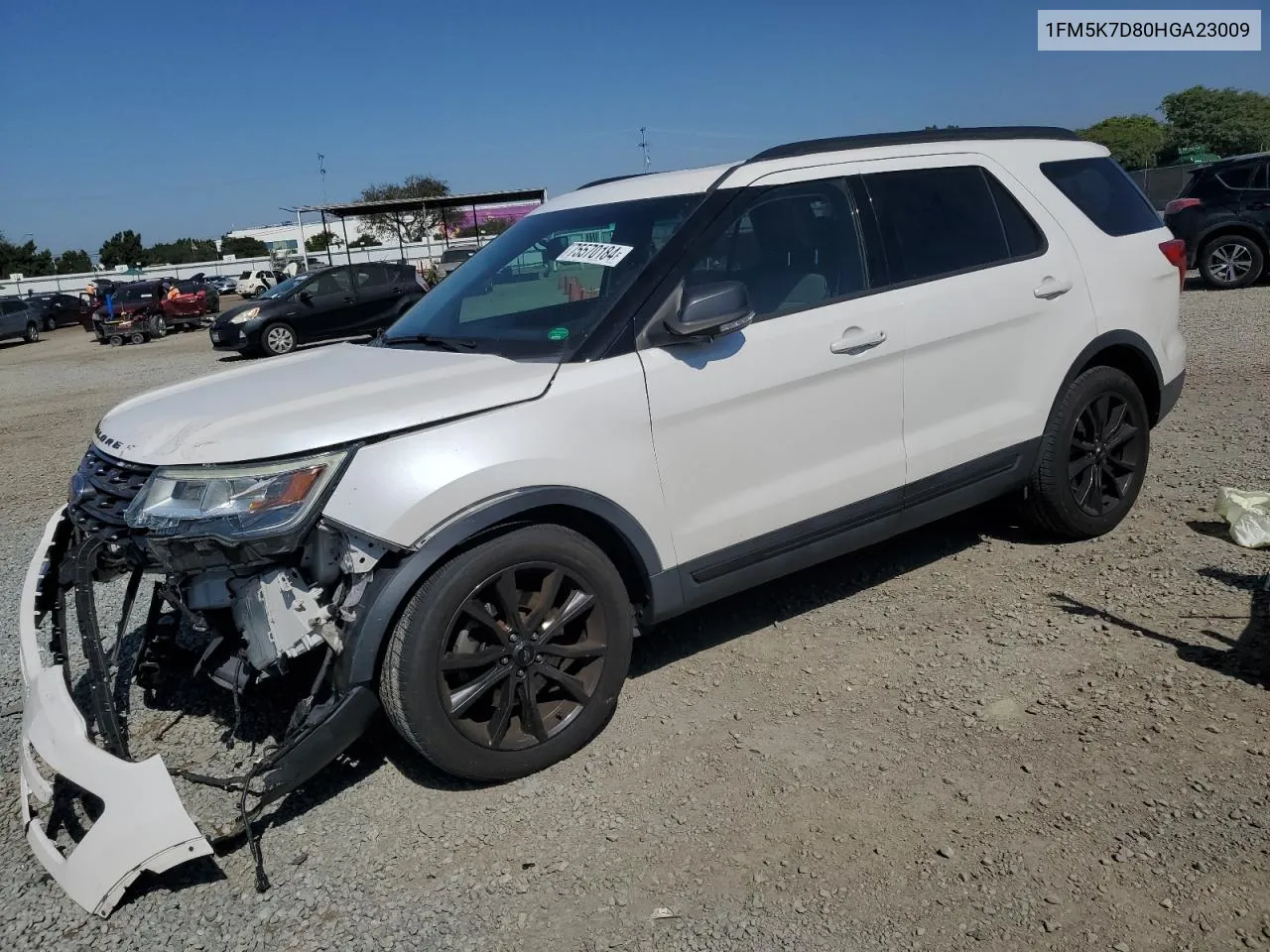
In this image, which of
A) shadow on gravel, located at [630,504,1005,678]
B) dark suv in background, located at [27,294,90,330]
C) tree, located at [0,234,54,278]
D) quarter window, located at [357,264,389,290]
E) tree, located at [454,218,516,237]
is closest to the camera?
shadow on gravel, located at [630,504,1005,678]

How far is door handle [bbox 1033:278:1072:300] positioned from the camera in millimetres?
4465

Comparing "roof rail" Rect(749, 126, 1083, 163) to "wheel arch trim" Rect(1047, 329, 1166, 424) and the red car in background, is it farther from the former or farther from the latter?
the red car in background

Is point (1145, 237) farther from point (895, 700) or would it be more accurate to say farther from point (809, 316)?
point (895, 700)

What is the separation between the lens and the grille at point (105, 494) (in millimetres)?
3070

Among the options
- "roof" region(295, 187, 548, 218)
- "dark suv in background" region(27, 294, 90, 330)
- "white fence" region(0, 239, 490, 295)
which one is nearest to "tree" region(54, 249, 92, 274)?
"white fence" region(0, 239, 490, 295)

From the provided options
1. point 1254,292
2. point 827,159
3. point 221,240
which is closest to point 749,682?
point 827,159

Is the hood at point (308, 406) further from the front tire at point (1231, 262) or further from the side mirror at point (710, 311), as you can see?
the front tire at point (1231, 262)

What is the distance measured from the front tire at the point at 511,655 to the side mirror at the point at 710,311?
2.56ft

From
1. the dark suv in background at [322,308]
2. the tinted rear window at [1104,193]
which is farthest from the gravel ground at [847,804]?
the dark suv in background at [322,308]

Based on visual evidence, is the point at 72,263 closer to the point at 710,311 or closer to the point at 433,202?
the point at 433,202

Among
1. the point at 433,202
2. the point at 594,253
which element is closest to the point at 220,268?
the point at 433,202

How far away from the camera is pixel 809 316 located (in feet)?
12.5

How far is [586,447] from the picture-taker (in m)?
3.26

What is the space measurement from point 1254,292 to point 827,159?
12369 mm
